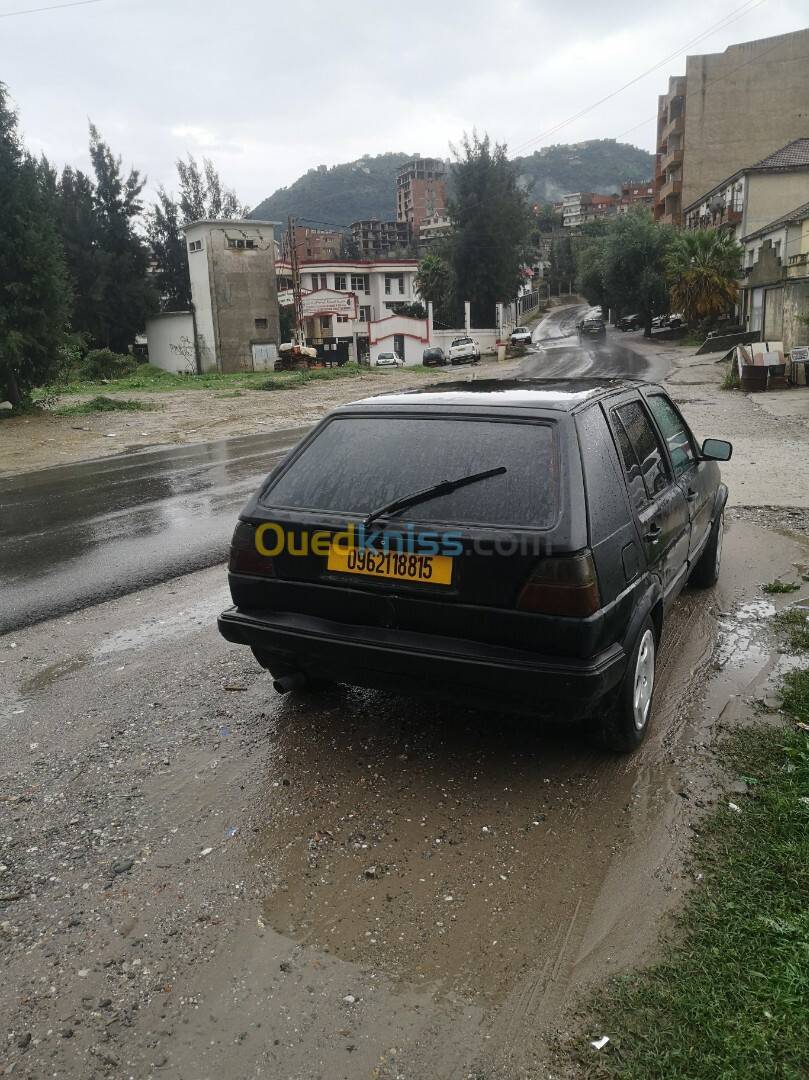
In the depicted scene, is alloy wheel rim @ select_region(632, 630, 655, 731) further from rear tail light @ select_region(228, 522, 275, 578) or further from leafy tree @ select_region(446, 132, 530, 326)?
leafy tree @ select_region(446, 132, 530, 326)

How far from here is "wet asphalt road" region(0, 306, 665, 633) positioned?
6.60 m

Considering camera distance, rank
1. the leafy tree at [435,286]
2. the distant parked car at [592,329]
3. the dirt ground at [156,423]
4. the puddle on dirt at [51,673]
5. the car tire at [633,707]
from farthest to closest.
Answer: the leafy tree at [435,286] < the distant parked car at [592,329] < the dirt ground at [156,423] < the puddle on dirt at [51,673] < the car tire at [633,707]

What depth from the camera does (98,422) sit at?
69.5ft

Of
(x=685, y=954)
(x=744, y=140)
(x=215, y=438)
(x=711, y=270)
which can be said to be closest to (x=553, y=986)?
(x=685, y=954)

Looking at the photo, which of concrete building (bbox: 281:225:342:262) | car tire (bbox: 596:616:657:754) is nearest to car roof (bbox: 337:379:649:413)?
car tire (bbox: 596:616:657:754)

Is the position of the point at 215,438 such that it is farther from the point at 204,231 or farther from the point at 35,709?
the point at 204,231

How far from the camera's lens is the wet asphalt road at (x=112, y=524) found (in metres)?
6.57

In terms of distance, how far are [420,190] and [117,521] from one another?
183138mm

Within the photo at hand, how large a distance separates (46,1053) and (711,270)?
4348cm

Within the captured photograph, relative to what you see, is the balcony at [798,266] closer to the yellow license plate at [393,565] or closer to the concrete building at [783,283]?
the concrete building at [783,283]

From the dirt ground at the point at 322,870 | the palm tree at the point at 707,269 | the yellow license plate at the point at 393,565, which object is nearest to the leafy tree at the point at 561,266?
the palm tree at the point at 707,269

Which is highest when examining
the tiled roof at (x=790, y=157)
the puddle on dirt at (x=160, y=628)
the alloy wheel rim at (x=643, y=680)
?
the tiled roof at (x=790, y=157)

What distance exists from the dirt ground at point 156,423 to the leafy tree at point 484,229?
3596 cm

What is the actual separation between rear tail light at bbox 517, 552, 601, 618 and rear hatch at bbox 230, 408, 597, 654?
0.9 inches
